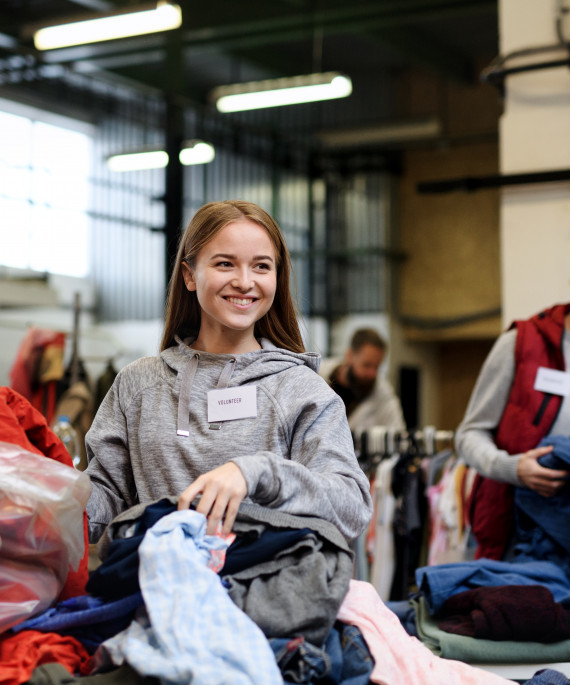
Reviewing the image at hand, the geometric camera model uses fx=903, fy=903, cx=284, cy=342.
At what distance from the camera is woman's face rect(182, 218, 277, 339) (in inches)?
60.5

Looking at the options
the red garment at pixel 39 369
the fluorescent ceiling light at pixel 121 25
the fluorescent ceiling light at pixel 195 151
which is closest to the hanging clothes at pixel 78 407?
the red garment at pixel 39 369

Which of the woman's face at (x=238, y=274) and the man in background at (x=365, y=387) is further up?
the woman's face at (x=238, y=274)

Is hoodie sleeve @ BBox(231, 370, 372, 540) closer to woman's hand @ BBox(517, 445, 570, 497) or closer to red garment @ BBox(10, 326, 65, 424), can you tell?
woman's hand @ BBox(517, 445, 570, 497)

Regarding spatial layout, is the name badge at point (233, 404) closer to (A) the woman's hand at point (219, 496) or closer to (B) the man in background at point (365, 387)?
(A) the woman's hand at point (219, 496)

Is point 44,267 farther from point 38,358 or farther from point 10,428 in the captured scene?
point 10,428

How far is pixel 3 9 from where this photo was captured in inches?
309

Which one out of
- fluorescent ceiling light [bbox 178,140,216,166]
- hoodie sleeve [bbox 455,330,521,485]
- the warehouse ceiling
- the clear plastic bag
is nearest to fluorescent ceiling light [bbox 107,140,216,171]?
fluorescent ceiling light [bbox 178,140,216,166]

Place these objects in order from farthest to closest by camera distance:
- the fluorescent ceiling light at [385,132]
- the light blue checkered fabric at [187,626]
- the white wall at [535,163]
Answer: the fluorescent ceiling light at [385,132] < the white wall at [535,163] < the light blue checkered fabric at [187,626]

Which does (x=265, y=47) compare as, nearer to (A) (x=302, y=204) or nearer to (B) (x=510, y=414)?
(A) (x=302, y=204)

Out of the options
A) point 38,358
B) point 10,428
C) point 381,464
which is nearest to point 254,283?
point 10,428

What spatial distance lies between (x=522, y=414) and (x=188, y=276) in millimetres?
1374

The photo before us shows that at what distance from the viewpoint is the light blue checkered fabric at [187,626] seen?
1094 millimetres

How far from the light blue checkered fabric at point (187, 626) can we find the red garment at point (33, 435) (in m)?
0.28

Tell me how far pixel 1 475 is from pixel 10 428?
18 centimetres
